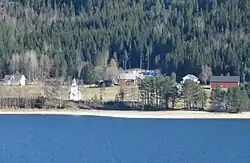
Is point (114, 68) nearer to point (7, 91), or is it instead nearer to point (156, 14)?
point (7, 91)

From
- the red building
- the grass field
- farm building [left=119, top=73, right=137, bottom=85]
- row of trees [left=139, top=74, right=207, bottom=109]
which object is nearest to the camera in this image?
row of trees [left=139, top=74, right=207, bottom=109]

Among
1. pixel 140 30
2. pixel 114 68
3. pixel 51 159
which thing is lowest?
pixel 51 159

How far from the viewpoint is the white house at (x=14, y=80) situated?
95250 mm

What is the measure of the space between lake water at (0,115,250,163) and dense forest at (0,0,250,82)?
37.0 metres

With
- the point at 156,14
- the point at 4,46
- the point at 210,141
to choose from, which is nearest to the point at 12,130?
the point at 210,141

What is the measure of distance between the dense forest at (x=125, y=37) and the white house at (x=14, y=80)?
17.6 feet

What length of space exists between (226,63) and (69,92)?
34372mm

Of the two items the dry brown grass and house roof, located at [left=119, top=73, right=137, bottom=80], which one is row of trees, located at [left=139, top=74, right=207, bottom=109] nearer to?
the dry brown grass

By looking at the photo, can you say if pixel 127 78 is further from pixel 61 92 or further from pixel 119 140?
pixel 119 140

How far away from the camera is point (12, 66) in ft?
354

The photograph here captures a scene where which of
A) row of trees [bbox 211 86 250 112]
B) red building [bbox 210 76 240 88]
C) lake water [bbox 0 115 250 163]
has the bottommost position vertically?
lake water [bbox 0 115 250 163]

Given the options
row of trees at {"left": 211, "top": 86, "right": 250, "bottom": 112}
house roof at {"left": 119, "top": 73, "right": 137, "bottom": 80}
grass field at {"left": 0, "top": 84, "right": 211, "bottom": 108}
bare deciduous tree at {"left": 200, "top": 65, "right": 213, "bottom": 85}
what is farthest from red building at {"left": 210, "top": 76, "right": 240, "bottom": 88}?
row of trees at {"left": 211, "top": 86, "right": 250, "bottom": 112}

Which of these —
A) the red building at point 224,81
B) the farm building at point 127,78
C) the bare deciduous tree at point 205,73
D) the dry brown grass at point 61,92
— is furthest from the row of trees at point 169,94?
the bare deciduous tree at point 205,73

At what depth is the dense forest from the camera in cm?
10750
